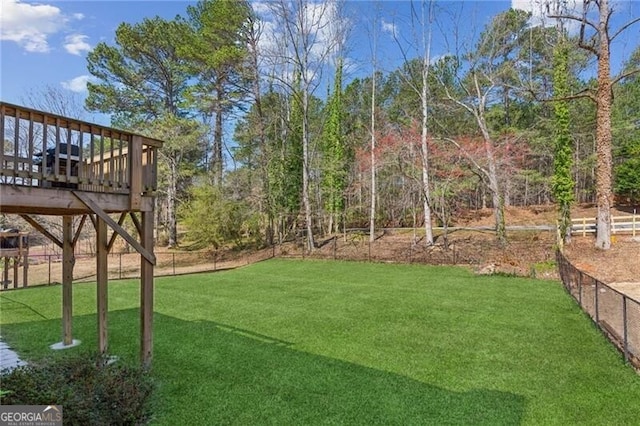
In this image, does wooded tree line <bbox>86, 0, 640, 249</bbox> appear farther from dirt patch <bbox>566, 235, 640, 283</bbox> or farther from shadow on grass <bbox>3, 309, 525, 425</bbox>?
shadow on grass <bbox>3, 309, 525, 425</bbox>

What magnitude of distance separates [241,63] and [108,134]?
17.1 metres

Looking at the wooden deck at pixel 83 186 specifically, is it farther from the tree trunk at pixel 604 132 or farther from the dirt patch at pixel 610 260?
the tree trunk at pixel 604 132

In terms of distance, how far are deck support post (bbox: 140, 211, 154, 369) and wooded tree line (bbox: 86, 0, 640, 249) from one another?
13.2 metres

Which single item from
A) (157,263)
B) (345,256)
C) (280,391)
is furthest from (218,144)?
(280,391)

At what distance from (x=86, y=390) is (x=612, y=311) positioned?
24.7ft

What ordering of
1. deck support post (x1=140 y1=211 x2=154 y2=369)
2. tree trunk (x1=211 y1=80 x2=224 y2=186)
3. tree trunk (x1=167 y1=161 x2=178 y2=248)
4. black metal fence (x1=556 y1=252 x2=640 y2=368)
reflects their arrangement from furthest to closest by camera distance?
1. tree trunk (x1=211 y1=80 x2=224 y2=186)
2. tree trunk (x1=167 y1=161 x2=178 y2=248)
3. black metal fence (x1=556 y1=252 x2=640 y2=368)
4. deck support post (x1=140 y1=211 x2=154 y2=369)

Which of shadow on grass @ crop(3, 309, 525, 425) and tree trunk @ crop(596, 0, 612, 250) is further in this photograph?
tree trunk @ crop(596, 0, 612, 250)

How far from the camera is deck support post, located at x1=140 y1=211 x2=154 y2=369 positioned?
15.1 ft

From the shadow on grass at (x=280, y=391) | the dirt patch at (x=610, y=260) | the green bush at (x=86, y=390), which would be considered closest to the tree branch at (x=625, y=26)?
the dirt patch at (x=610, y=260)

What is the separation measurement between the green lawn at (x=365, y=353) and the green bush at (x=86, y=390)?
0.25 metres

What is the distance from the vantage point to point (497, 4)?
1703 cm

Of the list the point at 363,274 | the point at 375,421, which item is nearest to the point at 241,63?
the point at 363,274

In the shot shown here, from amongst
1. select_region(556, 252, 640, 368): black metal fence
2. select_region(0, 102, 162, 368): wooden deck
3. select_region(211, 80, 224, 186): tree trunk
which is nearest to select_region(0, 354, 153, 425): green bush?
select_region(0, 102, 162, 368): wooden deck

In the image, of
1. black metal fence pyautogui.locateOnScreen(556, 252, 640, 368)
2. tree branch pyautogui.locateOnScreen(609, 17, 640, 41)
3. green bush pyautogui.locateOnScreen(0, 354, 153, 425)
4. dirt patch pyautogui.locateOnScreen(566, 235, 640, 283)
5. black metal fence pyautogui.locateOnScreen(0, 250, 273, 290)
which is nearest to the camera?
green bush pyautogui.locateOnScreen(0, 354, 153, 425)
